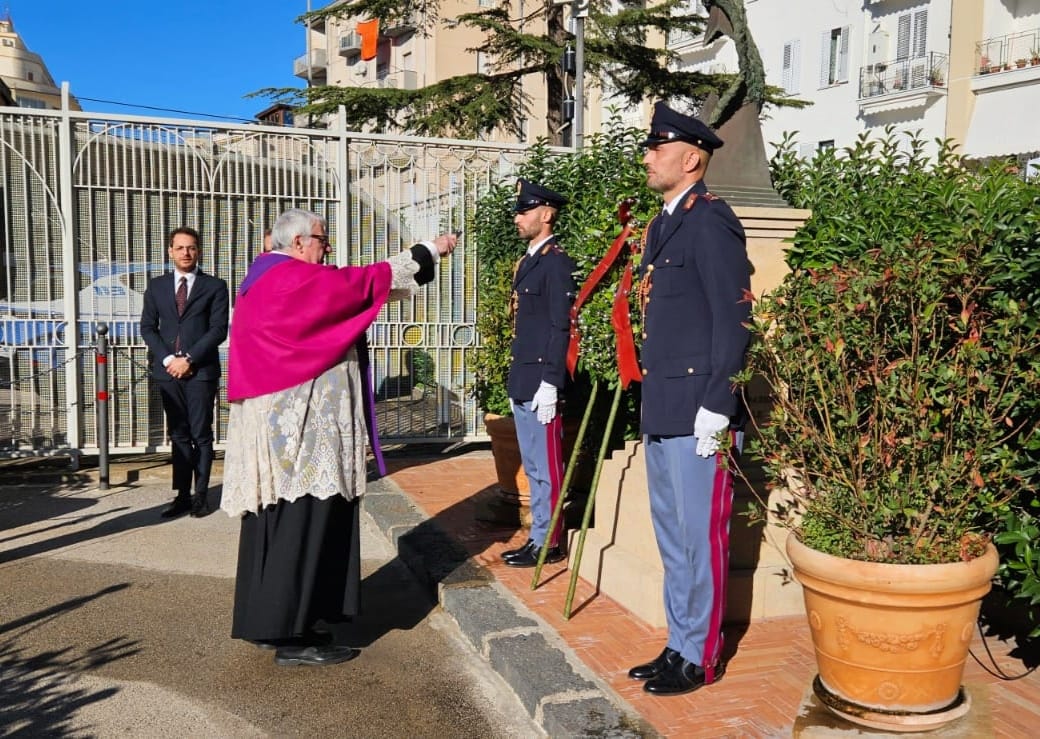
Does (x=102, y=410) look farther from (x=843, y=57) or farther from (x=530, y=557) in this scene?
(x=843, y=57)

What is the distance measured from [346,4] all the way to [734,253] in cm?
1208

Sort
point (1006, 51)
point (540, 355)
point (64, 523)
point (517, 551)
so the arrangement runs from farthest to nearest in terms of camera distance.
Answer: point (1006, 51), point (64, 523), point (517, 551), point (540, 355)

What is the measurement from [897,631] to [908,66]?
86.4 feet

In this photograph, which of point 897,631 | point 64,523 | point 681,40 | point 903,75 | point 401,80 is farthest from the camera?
point 401,80

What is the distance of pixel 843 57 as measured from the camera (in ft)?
92.1

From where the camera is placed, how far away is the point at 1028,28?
2441 cm

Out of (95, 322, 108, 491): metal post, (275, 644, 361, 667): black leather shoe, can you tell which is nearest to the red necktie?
(95, 322, 108, 491): metal post

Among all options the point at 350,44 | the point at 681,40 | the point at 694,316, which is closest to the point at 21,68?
the point at 350,44

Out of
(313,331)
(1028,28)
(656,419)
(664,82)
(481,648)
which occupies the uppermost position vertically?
(1028,28)

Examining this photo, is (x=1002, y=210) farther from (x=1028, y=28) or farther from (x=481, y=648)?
(x=1028, y=28)

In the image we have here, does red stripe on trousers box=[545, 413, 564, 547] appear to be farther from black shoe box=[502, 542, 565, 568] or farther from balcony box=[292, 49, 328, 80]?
balcony box=[292, 49, 328, 80]

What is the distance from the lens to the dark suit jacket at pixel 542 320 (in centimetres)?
525

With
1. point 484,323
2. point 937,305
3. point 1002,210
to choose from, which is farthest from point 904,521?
point 484,323

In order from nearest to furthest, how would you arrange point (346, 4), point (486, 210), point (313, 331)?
point (313, 331), point (486, 210), point (346, 4)
